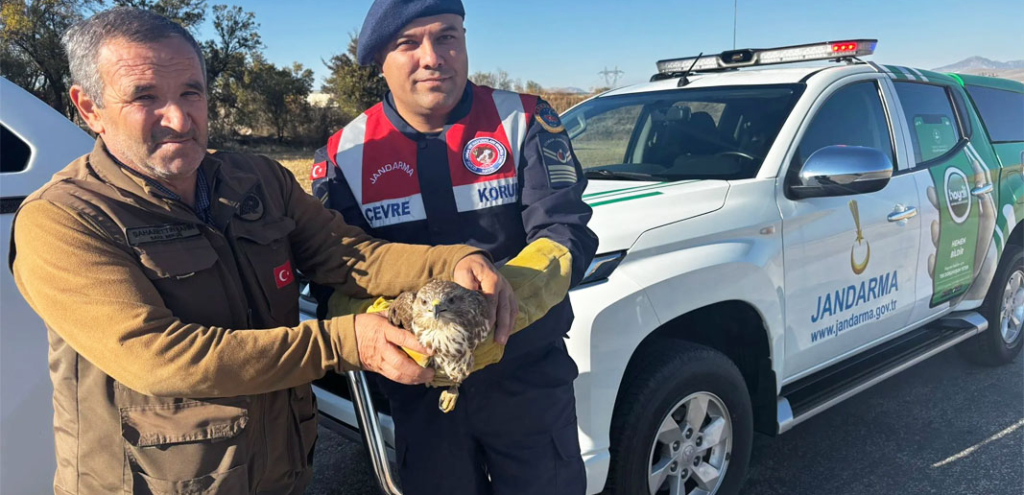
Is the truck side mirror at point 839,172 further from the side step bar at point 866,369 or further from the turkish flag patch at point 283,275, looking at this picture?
the turkish flag patch at point 283,275

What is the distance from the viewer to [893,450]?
11.1 feet

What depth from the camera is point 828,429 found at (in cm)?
367

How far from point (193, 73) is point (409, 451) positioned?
4.14 feet

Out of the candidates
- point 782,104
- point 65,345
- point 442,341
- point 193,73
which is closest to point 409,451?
point 442,341

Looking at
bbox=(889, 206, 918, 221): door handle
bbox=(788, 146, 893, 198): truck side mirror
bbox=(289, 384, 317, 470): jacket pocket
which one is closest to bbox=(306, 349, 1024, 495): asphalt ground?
bbox=(889, 206, 918, 221): door handle

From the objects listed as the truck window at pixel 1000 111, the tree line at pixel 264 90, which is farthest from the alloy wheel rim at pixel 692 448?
the tree line at pixel 264 90

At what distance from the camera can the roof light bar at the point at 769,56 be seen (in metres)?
3.71

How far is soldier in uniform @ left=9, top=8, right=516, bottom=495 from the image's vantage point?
1.25m

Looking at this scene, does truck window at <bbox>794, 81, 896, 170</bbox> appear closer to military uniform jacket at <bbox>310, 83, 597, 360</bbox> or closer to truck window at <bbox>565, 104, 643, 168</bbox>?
truck window at <bbox>565, 104, 643, 168</bbox>

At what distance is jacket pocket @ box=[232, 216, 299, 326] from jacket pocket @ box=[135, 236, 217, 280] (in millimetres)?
114

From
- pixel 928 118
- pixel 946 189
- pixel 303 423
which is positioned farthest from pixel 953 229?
pixel 303 423

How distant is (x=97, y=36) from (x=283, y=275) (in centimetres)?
66

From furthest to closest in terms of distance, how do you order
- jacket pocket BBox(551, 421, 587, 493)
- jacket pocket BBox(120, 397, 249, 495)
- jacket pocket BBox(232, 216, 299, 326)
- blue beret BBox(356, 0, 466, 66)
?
1. jacket pocket BBox(551, 421, 587, 493)
2. blue beret BBox(356, 0, 466, 66)
3. jacket pocket BBox(232, 216, 299, 326)
4. jacket pocket BBox(120, 397, 249, 495)

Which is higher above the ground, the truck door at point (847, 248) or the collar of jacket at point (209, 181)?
the collar of jacket at point (209, 181)
